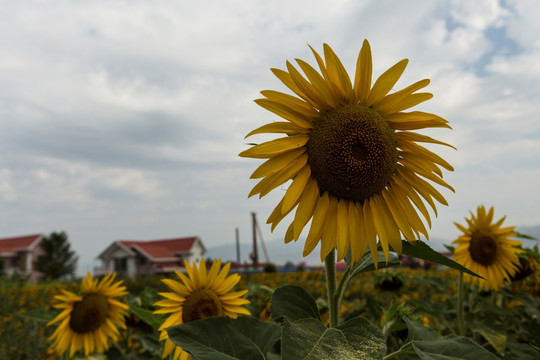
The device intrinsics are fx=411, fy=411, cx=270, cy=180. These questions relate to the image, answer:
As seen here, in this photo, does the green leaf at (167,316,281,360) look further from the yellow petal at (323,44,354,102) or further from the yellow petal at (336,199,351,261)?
the yellow petal at (323,44,354,102)

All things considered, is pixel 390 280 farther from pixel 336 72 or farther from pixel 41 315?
pixel 336 72

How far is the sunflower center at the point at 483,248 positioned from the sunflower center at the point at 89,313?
229cm

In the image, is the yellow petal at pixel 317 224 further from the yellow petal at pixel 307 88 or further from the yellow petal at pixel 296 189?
the yellow petal at pixel 307 88

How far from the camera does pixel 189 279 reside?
5.76 ft

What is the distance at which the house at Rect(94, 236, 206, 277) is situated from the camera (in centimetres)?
3669

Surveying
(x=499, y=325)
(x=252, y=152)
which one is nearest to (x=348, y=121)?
(x=252, y=152)

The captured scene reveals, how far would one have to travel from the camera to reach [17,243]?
38.3 m

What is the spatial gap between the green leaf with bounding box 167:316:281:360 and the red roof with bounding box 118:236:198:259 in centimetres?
3693

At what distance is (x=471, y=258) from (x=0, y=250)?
42.2 metres

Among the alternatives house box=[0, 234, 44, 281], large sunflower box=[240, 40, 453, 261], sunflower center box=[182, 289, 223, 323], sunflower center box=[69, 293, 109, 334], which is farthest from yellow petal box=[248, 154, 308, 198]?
house box=[0, 234, 44, 281]

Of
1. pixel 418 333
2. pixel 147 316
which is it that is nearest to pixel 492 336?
pixel 418 333

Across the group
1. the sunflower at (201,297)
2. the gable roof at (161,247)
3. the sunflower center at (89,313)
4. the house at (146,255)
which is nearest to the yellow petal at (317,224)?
the sunflower at (201,297)

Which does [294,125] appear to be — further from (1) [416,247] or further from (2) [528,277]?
(2) [528,277]

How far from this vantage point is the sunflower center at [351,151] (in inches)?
42.5
